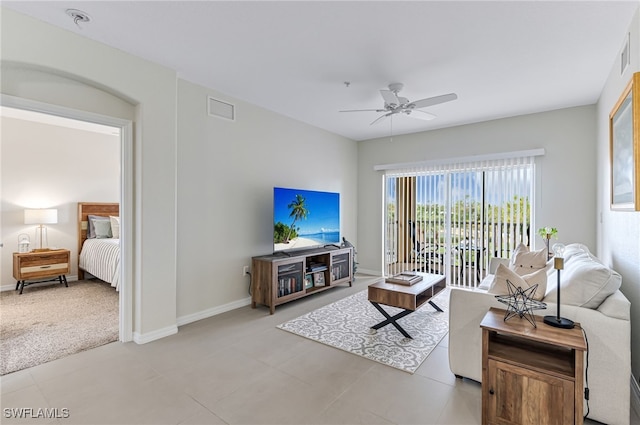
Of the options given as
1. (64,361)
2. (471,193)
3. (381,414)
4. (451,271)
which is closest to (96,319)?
(64,361)

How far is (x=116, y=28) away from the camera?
237cm

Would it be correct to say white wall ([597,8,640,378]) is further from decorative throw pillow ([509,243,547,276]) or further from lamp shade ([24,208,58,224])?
lamp shade ([24,208,58,224])

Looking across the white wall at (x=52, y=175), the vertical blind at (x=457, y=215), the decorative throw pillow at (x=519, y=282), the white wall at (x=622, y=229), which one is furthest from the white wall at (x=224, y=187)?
the white wall at (x=622, y=229)

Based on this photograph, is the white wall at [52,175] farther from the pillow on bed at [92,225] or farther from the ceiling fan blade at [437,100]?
the ceiling fan blade at [437,100]

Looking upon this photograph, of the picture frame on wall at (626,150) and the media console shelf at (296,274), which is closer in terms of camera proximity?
the picture frame on wall at (626,150)

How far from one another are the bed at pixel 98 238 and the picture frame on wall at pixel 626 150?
5669 millimetres

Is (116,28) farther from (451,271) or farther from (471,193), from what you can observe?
(451,271)

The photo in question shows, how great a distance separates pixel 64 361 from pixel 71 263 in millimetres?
3623

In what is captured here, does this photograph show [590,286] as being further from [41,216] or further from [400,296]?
[41,216]

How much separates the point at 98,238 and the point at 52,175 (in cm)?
128

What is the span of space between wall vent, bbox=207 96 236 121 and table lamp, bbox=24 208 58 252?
3.57 m

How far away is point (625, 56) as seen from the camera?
239cm

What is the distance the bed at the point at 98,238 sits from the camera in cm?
463

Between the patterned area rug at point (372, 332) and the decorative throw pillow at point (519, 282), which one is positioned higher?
the decorative throw pillow at point (519, 282)
